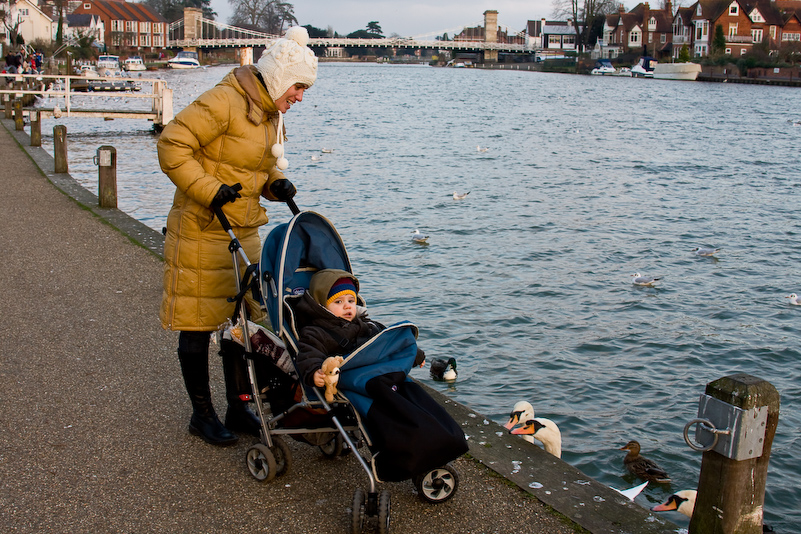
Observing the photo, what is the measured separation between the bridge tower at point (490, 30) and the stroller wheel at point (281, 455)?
140898 mm

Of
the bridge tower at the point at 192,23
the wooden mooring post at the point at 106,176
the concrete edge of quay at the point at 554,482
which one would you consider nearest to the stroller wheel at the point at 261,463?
the concrete edge of quay at the point at 554,482

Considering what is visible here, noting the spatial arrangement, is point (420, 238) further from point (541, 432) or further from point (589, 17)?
point (589, 17)

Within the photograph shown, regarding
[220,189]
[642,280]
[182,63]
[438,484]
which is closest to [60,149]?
[642,280]

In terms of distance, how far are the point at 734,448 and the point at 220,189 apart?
2.28 m

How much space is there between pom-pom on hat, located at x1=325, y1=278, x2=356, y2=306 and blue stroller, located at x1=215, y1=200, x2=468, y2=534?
0.16 metres

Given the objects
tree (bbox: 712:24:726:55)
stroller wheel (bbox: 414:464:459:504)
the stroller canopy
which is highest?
tree (bbox: 712:24:726:55)

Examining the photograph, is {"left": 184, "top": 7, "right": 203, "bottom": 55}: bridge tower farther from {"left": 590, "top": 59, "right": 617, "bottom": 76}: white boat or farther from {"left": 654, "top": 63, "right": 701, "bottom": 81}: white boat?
{"left": 654, "top": 63, "right": 701, "bottom": 81}: white boat

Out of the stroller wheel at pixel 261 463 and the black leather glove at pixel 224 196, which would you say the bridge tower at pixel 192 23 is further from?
the stroller wheel at pixel 261 463

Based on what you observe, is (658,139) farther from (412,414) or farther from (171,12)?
(171,12)

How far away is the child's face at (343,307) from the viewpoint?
350 cm

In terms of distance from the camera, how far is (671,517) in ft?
16.2

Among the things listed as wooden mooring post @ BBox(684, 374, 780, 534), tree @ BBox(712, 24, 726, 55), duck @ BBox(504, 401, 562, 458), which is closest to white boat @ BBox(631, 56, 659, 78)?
tree @ BBox(712, 24, 726, 55)

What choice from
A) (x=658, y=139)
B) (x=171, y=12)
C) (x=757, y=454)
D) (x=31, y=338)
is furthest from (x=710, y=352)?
(x=171, y=12)

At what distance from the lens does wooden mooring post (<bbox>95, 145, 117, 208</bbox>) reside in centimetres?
960
